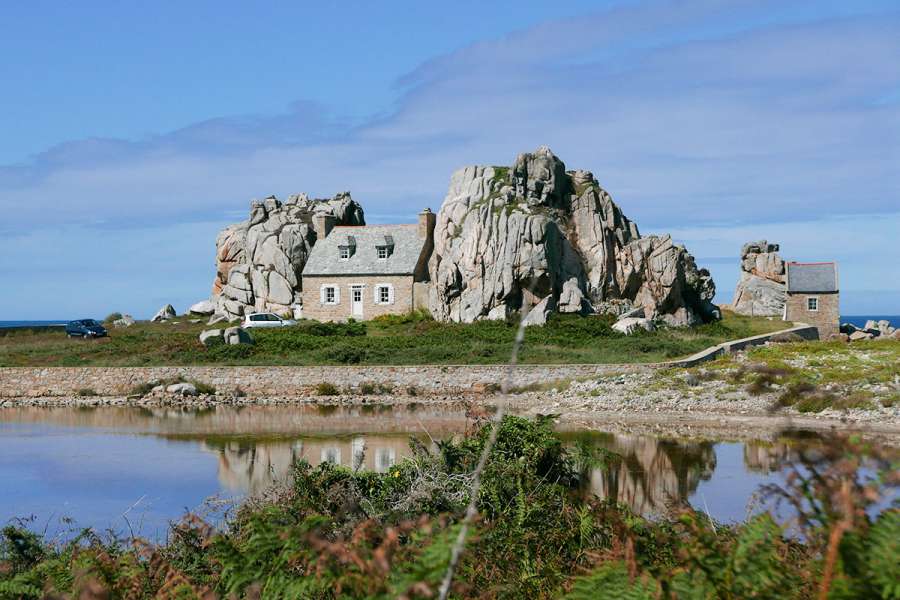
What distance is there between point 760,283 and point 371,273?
26877 millimetres

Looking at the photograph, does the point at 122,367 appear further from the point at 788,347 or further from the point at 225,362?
the point at 788,347

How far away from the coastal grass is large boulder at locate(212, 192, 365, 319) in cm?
878

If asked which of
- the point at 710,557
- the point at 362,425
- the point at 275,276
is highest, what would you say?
the point at 275,276

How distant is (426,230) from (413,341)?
12.8 m

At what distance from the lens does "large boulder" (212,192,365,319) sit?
60625 millimetres

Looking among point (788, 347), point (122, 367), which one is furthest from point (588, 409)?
point (122, 367)

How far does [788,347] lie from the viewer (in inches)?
1713

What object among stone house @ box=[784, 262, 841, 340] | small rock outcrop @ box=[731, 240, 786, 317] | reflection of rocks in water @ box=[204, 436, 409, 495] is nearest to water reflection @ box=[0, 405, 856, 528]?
reflection of rocks in water @ box=[204, 436, 409, 495]

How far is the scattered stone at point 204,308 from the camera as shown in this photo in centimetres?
6481

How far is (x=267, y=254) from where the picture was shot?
61281 mm

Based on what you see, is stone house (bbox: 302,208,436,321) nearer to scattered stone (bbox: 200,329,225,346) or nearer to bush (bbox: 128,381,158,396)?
scattered stone (bbox: 200,329,225,346)

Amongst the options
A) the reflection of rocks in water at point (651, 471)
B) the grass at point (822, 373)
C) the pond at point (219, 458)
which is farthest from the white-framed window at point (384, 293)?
the reflection of rocks in water at point (651, 471)

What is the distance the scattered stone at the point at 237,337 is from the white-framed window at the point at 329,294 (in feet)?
35.6

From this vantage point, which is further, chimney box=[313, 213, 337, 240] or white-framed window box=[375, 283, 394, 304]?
chimney box=[313, 213, 337, 240]
